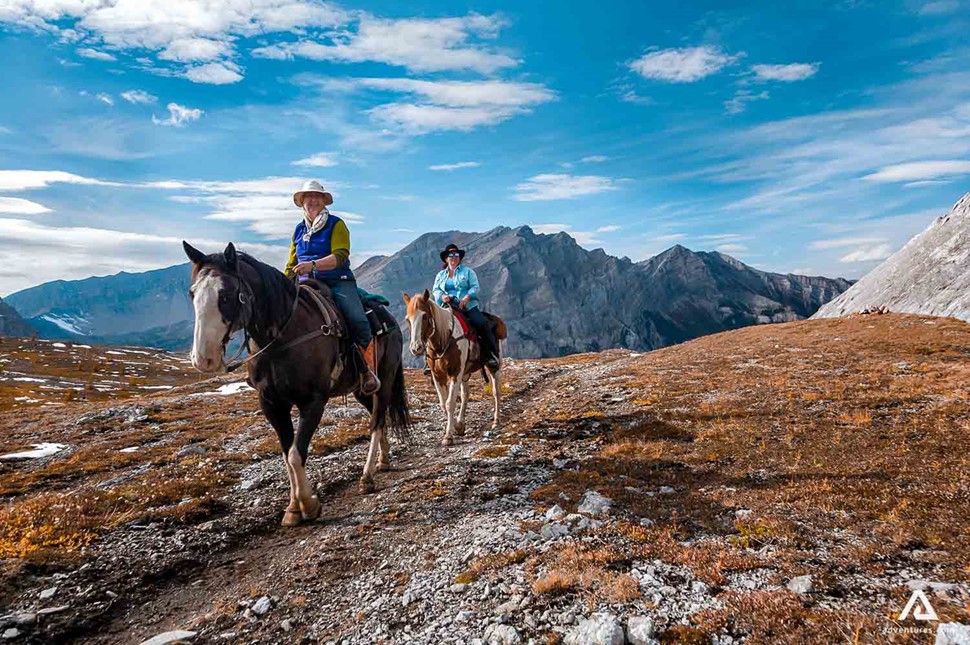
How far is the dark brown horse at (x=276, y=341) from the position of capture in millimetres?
6844

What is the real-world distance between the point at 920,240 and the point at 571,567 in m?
92.7

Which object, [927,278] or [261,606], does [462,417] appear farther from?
[927,278]

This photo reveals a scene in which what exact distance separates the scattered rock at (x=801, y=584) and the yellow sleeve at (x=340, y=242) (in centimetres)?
922

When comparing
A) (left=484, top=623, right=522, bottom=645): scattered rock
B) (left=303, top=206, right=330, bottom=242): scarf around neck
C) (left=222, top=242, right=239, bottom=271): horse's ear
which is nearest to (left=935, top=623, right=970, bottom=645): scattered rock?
(left=484, top=623, right=522, bottom=645): scattered rock

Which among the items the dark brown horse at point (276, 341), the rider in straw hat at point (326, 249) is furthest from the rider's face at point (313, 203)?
the dark brown horse at point (276, 341)

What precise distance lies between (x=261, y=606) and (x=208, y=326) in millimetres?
3847

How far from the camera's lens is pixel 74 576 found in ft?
21.8

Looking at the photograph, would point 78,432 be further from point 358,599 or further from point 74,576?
point 358,599

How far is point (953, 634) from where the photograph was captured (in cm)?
376

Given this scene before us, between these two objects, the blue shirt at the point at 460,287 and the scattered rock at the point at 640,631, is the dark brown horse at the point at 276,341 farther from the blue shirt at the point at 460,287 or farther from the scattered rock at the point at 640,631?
the blue shirt at the point at 460,287

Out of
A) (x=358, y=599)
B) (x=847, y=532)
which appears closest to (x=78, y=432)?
(x=358, y=599)

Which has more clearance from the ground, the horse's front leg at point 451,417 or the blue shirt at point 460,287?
the blue shirt at point 460,287
